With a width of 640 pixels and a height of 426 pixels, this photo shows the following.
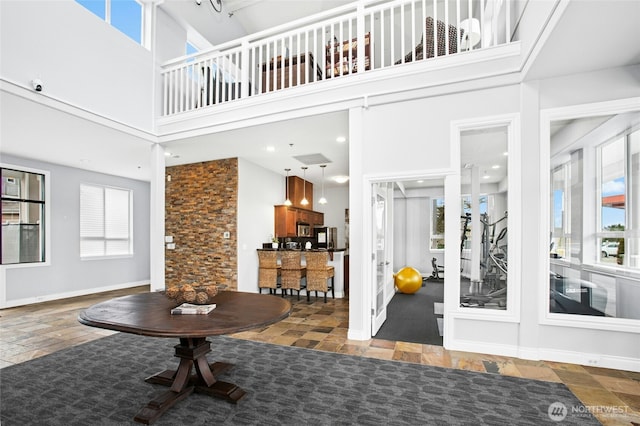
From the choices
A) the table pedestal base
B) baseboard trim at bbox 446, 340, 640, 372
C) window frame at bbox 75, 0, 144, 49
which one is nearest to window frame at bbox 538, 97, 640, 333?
baseboard trim at bbox 446, 340, 640, 372

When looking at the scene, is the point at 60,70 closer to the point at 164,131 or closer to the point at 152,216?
the point at 164,131

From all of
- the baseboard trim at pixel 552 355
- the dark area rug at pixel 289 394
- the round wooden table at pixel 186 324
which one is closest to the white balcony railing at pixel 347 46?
the round wooden table at pixel 186 324

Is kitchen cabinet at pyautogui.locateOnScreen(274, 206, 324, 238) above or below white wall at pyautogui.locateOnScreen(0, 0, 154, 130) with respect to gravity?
below

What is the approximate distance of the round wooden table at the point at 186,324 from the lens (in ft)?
6.34

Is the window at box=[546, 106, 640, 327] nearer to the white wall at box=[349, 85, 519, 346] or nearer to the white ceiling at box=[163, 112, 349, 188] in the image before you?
the white wall at box=[349, 85, 519, 346]

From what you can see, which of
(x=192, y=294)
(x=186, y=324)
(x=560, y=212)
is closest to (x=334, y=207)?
(x=560, y=212)

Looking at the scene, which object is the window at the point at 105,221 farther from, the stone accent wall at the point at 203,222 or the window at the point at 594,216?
the window at the point at 594,216

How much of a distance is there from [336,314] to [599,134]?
3.99 m

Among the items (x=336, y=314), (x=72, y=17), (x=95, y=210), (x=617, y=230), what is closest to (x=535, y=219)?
(x=617, y=230)

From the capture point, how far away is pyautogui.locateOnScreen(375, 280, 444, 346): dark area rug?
384 centimetres

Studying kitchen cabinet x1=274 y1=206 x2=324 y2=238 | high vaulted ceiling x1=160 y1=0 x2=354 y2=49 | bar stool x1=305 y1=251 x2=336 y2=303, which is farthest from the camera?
kitchen cabinet x1=274 y1=206 x2=324 y2=238

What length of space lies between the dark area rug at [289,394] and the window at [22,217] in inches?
154

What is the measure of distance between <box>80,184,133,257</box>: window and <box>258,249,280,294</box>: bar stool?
13.4 feet

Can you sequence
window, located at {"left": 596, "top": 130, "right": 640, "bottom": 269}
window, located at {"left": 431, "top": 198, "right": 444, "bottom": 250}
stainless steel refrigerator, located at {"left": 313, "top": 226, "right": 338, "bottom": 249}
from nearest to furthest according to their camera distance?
window, located at {"left": 596, "top": 130, "right": 640, "bottom": 269} → stainless steel refrigerator, located at {"left": 313, "top": 226, "right": 338, "bottom": 249} → window, located at {"left": 431, "top": 198, "right": 444, "bottom": 250}
